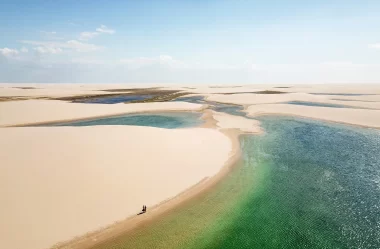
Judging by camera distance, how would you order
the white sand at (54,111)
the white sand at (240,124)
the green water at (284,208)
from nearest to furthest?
the green water at (284,208) → the white sand at (240,124) → the white sand at (54,111)

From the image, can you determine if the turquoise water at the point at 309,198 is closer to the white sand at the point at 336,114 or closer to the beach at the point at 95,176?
the beach at the point at 95,176

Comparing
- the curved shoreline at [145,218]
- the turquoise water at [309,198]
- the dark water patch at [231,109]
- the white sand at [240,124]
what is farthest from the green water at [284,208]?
the dark water patch at [231,109]

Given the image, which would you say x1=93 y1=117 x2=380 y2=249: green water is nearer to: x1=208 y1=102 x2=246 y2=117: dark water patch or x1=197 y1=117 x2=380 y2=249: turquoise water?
x1=197 y1=117 x2=380 y2=249: turquoise water

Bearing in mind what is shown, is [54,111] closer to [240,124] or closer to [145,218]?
[240,124]

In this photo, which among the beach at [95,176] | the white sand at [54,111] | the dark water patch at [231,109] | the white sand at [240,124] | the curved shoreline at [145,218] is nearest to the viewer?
the curved shoreline at [145,218]

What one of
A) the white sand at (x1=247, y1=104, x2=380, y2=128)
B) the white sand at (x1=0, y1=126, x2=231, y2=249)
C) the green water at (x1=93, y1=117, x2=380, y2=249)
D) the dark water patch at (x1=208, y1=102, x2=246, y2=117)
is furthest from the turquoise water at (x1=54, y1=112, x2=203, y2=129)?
the green water at (x1=93, y1=117, x2=380, y2=249)

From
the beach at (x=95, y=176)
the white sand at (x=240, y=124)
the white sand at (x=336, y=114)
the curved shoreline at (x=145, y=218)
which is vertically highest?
the white sand at (x=336, y=114)

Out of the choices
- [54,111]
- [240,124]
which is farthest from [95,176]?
[54,111]
